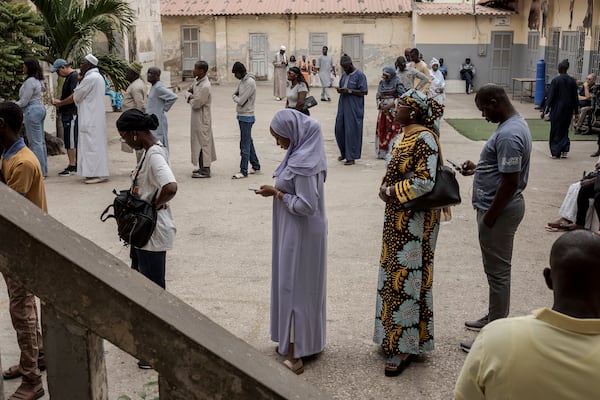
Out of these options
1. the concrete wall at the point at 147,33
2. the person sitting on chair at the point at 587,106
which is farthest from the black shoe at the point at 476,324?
the concrete wall at the point at 147,33

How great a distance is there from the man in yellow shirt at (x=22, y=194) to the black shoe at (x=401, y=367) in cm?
198

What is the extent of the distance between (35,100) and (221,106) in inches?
447

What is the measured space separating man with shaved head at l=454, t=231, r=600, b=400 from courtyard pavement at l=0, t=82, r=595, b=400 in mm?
2420

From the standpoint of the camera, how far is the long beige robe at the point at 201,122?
995 centimetres

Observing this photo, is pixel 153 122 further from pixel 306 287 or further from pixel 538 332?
pixel 538 332

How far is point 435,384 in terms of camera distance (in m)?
4.35

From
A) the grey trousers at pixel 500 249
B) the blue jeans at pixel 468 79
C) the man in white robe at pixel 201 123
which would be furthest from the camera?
the blue jeans at pixel 468 79

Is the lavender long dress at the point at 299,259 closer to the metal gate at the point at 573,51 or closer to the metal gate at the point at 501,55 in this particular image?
the metal gate at the point at 573,51

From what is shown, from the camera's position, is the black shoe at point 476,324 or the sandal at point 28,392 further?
the black shoe at point 476,324

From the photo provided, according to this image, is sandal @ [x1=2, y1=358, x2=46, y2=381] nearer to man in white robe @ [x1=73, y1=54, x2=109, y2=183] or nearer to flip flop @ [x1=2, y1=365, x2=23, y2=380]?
flip flop @ [x1=2, y1=365, x2=23, y2=380]

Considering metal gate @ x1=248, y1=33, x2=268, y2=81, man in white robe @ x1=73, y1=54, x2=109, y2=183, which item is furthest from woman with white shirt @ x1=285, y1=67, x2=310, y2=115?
metal gate @ x1=248, y1=33, x2=268, y2=81

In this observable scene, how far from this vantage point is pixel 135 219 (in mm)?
4363

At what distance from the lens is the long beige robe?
32.7 feet

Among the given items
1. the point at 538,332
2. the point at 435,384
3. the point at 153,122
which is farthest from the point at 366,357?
the point at 538,332
